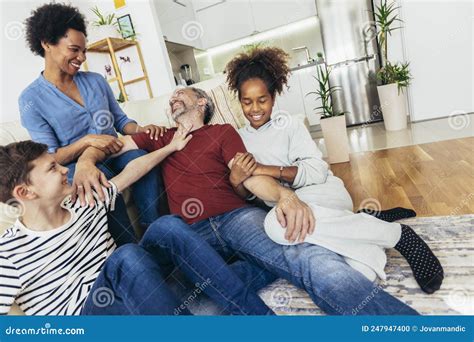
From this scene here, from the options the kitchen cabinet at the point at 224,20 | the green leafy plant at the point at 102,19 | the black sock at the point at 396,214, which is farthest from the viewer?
the kitchen cabinet at the point at 224,20

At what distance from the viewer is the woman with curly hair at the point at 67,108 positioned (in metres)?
1.02

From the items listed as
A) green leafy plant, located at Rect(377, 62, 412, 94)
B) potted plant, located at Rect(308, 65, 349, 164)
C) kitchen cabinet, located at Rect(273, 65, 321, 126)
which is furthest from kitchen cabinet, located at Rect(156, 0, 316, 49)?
potted plant, located at Rect(308, 65, 349, 164)

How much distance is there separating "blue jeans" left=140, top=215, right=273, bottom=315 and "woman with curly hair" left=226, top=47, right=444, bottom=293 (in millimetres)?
157

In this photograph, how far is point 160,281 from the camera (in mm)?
696

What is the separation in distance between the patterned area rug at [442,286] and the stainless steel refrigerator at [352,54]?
2586mm

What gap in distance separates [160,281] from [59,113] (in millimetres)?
708

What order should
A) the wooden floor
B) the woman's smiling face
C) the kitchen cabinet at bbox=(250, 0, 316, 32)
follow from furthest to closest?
the kitchen cabinet at bbox=(250, 0, 316, 32) < the wooden floor < the woman's smiling face

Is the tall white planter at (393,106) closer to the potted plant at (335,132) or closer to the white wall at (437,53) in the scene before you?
the white wall at (437,53)

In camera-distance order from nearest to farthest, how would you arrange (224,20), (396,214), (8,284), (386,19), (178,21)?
(8,284) < (396,214) < (386,19) < (178,21) < (224,20)

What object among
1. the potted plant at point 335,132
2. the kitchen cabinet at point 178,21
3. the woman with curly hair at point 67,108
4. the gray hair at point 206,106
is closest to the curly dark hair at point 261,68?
the gray hair at point 206,106

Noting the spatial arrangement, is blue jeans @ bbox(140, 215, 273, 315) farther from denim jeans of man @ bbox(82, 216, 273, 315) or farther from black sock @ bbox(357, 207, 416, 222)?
black sock @ bbox(357, 207, 416, 222)

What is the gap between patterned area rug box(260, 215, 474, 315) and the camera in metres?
0.76

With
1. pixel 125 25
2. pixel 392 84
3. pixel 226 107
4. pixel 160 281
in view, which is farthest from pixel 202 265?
pixel 392 84

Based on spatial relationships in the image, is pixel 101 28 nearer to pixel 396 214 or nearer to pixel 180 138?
pixel 180 138
